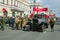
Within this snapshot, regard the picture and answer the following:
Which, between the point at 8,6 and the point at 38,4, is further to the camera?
the point at 38,4

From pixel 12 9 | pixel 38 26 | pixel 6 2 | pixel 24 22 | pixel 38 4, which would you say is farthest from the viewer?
pixel 38 4

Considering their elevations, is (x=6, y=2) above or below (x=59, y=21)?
above

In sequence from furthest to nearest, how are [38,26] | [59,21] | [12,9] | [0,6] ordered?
[12,9] < [0,6] < [59,21] < [38,26]

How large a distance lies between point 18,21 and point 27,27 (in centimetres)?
188

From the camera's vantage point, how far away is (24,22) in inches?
1150

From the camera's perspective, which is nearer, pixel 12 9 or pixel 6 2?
pixel 6 2

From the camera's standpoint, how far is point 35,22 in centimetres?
2647

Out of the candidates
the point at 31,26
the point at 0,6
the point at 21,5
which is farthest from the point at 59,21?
the point at 21,5

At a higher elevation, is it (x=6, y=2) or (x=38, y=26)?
(x=6, y=2)

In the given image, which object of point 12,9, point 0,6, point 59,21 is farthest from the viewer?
point 12,9

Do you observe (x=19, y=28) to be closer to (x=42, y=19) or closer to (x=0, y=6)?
(x=42, y=19)

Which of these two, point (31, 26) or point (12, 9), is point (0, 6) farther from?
point (31, 26)

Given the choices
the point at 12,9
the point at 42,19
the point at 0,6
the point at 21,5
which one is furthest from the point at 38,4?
the point at 42,19

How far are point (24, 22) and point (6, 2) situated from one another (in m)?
27.8
